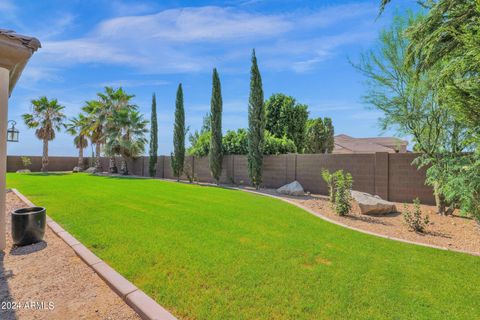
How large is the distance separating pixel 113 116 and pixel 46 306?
23.2 metres

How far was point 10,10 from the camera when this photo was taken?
539 centimetres

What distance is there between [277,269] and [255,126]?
1103cm

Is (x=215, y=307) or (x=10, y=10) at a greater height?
(x=10, y=10)

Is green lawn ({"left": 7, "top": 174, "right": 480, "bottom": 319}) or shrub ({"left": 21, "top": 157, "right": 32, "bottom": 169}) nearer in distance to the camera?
green lawn ({"left": 7, "top": 174, "right": 480, "bottom": 319})

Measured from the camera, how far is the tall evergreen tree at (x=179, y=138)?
19.3 metres

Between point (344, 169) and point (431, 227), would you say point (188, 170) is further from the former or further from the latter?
point (431, 227)

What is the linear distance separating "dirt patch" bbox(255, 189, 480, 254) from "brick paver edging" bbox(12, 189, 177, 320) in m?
5.01

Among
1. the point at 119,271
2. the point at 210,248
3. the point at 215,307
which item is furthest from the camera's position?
the point at 210,248

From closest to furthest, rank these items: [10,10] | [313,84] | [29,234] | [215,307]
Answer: [215,307] < [29,234] < [10,10] < [313,84]

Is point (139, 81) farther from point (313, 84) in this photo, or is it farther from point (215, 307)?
point (215, 307)

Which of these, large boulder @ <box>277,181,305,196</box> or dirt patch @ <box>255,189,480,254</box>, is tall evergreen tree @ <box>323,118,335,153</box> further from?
dirt patch @ <box>255,189,480,254</box>

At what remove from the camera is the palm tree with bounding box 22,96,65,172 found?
82.4 ft

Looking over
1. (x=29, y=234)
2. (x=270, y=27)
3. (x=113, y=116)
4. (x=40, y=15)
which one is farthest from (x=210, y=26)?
(x=113, y=116)

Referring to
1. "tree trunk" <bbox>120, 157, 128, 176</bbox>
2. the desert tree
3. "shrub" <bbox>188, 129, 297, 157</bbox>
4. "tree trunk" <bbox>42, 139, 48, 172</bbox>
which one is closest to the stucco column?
the desert tree
